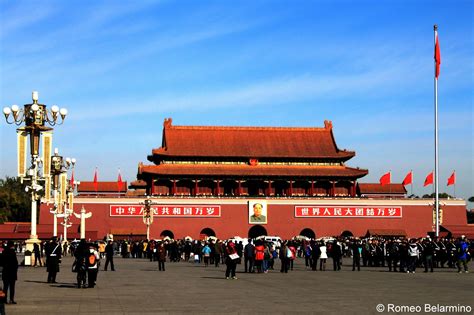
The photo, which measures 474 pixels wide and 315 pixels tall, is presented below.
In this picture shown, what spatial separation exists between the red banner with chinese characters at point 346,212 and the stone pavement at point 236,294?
44.5m

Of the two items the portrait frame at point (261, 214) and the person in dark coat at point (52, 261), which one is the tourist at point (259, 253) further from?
the portrait frame at point (261, 214)

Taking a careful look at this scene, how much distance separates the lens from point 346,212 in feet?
238

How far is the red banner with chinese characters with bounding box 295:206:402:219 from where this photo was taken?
2840 inches

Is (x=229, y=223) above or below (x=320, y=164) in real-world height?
below

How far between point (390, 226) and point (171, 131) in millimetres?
21675

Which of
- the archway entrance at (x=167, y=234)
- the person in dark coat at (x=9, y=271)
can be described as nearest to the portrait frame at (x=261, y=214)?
the archway entrance at (x=167, y=234)

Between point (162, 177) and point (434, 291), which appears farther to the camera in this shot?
point (162, 177)

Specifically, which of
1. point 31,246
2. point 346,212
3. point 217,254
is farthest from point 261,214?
point 31,246

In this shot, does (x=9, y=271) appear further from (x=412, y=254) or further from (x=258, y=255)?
(x=412, y=254)

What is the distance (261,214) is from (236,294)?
5186 centimetres

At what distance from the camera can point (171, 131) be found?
77875mm

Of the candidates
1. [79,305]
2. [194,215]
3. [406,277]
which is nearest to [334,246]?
[406,277]

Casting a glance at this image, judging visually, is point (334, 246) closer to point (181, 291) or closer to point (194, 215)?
point (181, 291)

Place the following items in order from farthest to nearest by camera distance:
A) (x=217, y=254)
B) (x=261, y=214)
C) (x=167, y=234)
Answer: (x=261, y=214)
(x=167, y=234)
(x=217, y=254)
